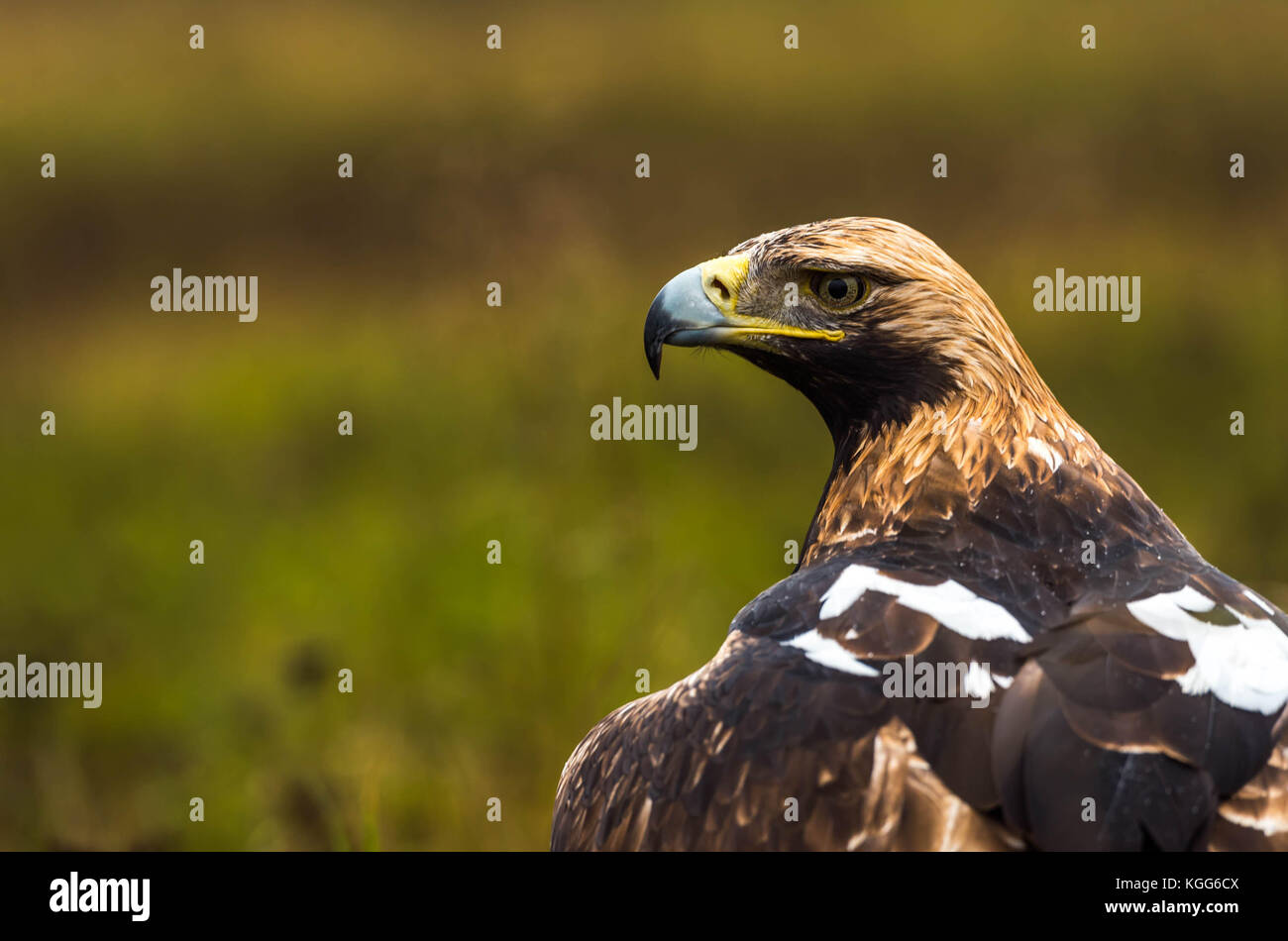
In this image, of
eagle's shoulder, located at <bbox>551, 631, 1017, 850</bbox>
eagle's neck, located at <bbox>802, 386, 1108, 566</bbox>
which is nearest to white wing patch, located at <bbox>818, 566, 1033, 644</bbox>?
eagle's shoulder, located at <bbox>551, 631, 1017, 850</bbox>

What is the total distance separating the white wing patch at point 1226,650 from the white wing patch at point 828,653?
58 centimetres

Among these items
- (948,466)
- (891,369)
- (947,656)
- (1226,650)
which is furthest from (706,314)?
(1226,650)

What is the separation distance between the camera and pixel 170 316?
12750 mm

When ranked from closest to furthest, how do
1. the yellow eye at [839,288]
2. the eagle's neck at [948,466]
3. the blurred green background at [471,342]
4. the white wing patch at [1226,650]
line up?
the white wing patch at [1226,650] → the eagle's neck at [948,466] → the yellow eye at [839,288] → the blurred green background at [471,342]

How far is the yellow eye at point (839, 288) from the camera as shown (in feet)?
13.2

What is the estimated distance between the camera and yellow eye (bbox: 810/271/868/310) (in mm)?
4016

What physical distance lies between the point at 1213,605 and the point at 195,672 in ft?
19.6

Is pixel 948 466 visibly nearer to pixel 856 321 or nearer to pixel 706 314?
pixel 856 321

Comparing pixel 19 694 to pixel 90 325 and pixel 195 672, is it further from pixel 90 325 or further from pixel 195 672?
pixel 90 325

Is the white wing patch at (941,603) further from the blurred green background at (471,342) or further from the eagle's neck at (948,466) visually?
the blurred green background at (471,342)

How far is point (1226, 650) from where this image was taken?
3.12m

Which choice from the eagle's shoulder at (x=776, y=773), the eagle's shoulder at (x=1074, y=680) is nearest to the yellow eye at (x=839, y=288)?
the eagle's shoulder at (x=1074, y=680)

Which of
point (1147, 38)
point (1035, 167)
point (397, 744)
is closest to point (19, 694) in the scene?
point (397, 744)

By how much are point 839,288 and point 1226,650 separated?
1.41 meters
